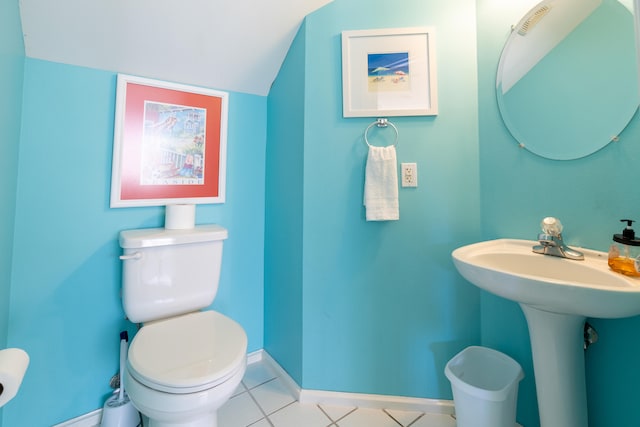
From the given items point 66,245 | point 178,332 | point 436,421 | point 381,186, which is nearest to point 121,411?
point 178,332

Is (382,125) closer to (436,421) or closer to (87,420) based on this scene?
(436,421)

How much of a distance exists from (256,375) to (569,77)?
2088 millimetres

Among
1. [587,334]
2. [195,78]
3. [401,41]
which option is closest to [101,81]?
[195,78]

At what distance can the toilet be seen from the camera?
2.68 ft

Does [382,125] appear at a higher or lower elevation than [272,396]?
higher

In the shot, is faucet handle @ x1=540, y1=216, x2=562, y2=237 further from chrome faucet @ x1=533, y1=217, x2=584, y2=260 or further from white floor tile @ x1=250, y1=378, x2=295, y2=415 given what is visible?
white floor tile @ x1=250, y1=378, x2=295, y2=415

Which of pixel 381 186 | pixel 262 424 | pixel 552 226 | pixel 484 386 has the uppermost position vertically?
pixel 381 186

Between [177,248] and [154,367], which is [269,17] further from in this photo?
[154,367]

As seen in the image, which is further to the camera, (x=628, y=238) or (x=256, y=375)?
(x=256, y=375)

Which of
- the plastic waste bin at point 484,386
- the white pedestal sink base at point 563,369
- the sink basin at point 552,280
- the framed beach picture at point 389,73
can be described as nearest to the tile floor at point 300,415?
the plastic waste bin at point 484,386

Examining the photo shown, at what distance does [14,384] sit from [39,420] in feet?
2.81

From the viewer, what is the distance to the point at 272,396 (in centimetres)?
136

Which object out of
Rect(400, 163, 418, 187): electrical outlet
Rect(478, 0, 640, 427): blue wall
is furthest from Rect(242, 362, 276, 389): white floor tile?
Rect(400, 163, 418, 187): electrical outlet

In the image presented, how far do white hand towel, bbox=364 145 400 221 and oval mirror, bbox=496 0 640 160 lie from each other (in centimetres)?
54
